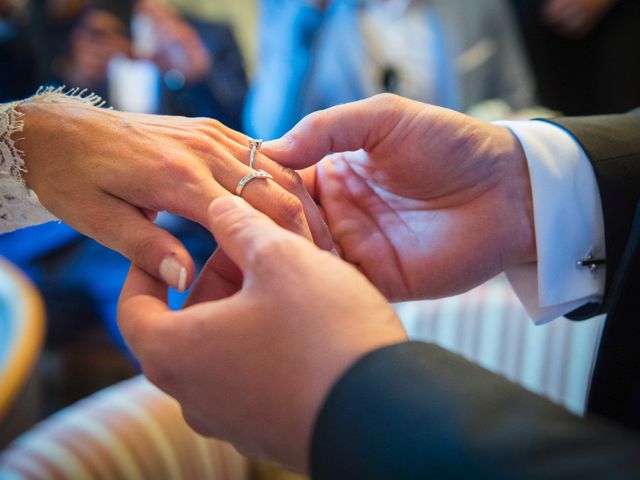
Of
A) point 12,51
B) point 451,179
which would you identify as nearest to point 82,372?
point 12,51

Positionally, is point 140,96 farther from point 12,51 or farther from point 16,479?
point 16,479

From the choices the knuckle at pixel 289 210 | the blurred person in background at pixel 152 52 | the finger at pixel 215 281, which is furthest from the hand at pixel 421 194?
the blurred person in background at pixel 152 52

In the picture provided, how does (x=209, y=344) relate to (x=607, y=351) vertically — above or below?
above

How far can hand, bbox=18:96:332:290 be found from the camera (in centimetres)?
95

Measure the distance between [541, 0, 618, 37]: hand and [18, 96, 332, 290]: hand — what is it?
2.37 m

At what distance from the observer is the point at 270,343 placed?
1.98ft

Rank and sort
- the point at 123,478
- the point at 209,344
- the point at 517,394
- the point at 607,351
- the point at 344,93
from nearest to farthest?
the point at 517,394
the point at 209,344
the point at 607,351
the point at 123,478
the point at 344,93

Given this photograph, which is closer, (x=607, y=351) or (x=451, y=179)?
(x=607, y=351)

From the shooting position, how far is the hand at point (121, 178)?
0.95 m

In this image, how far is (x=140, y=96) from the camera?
3.16 metres

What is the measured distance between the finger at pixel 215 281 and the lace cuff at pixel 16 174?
289 mm

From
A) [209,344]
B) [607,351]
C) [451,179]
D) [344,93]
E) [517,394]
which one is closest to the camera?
[517,394]

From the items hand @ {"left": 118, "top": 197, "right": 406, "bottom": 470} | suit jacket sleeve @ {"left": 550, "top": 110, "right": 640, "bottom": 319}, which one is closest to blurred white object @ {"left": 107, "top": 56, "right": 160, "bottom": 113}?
suit jacket sleeve @ {"left": 550, "top": 110, "right": 640, "bottom": 319}

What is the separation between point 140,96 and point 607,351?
2.86m
